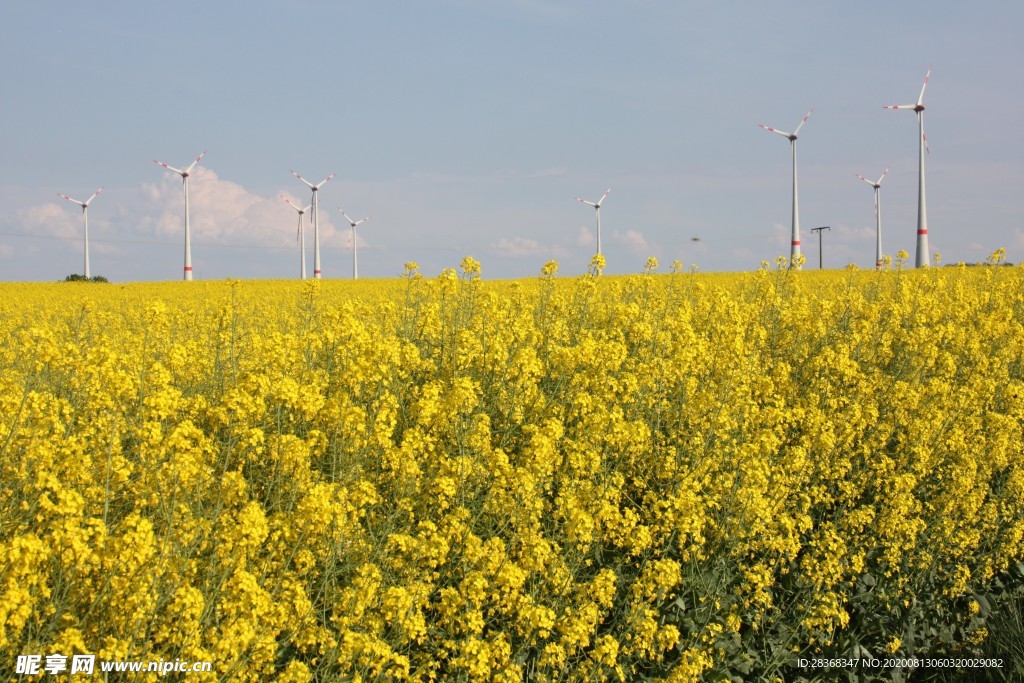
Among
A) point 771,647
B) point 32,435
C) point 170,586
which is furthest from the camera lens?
point 771,647

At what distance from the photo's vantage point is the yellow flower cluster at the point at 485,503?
13.6ft

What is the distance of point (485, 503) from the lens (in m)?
5.37

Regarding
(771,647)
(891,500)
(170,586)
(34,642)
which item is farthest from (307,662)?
(891,500)

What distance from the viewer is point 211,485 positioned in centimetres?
538

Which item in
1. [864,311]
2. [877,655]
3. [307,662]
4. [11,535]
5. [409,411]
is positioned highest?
[864,311]

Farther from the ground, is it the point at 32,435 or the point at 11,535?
the point at 32,435

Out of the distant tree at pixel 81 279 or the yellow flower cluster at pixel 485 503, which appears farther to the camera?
the distant tree at pixel 81 279

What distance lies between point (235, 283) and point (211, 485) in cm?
335

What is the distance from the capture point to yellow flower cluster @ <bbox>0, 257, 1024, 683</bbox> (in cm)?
414

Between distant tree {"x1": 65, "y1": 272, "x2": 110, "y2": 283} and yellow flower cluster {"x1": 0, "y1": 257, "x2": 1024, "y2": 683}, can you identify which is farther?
distant tree {"x1": 65, "y1": 272, "x2": 110, "y2": 283}

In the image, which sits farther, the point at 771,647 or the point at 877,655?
the point at 877,655

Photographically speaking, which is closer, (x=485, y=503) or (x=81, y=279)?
(x=485, y=503)

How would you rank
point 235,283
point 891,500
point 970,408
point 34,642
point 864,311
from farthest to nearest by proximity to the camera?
point 864,311, point 970,408, point 235,283, point 891,500, point 34,642

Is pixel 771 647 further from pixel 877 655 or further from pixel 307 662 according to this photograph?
pixel 307 662
